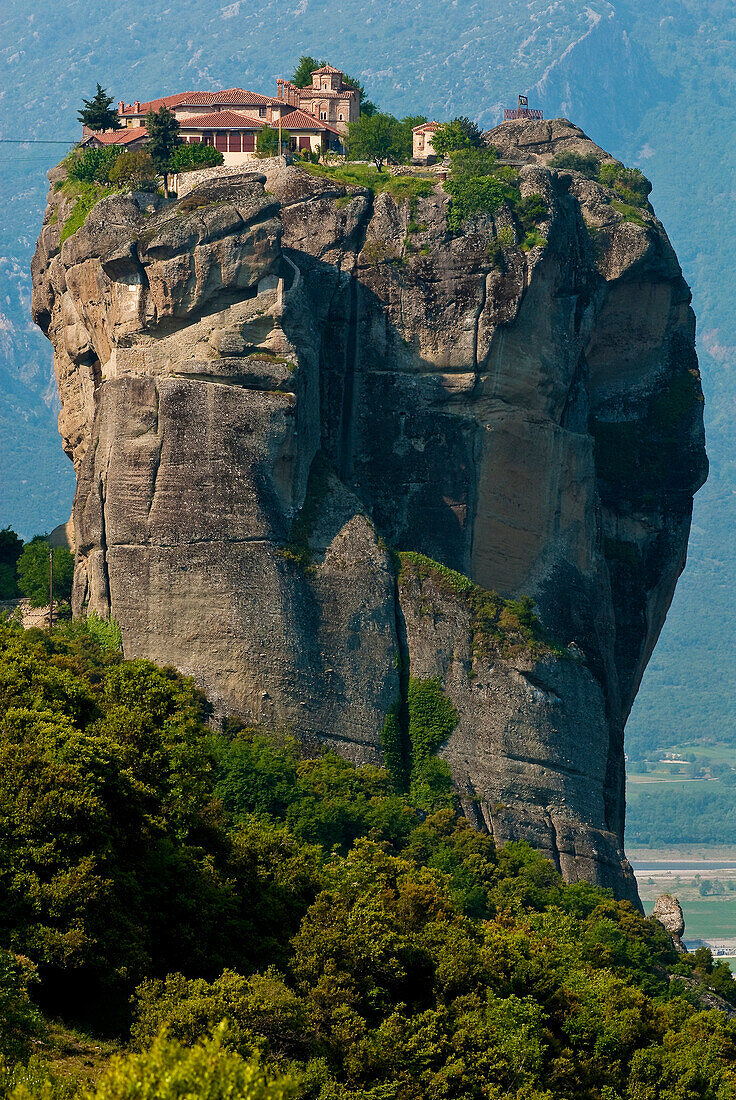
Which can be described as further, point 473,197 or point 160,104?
point 160,104

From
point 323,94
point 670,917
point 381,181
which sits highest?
point 323,94

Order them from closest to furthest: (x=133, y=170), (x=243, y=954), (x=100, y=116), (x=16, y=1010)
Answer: (x=16, y=1010) → (x=243, y=954) → (x=133, y=170) → (x=100, y=116)

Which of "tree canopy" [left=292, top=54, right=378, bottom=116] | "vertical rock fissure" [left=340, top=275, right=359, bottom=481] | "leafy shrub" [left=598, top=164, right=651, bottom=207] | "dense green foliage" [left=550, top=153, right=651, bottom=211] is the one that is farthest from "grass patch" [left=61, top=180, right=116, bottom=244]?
"leafy shrub" [left=598, top=164, right=651, bottom=207]

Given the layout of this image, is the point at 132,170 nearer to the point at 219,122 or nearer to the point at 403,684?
the point at 219,122

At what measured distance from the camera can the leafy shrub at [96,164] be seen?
3469 inches

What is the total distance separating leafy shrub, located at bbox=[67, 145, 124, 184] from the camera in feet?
289

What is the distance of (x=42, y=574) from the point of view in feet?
272

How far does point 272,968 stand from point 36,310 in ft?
159

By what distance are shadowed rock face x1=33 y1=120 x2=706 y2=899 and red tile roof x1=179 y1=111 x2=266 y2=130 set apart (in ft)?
23.1

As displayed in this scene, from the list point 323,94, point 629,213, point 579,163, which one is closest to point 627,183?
point 579,163

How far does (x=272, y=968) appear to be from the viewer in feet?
163

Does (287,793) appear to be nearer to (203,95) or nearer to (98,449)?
(98,449)

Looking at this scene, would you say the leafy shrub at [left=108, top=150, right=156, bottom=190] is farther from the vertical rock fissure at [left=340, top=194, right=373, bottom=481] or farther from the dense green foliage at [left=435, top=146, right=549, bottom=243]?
the dense green foliage at [left=435, top=146, right=549, bottom=243]

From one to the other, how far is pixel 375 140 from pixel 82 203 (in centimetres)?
1376
